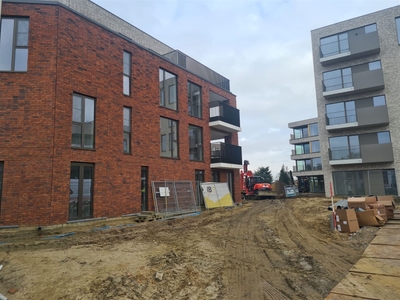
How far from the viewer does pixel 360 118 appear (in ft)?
72.1

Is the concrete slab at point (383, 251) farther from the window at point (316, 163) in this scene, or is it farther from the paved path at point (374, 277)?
the window at point (316, 163)

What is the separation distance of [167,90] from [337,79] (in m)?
16.0

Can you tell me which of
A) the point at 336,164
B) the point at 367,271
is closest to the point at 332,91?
the point at 336,164

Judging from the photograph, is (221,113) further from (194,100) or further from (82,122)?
(82,122)

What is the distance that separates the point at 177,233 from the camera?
9.38m

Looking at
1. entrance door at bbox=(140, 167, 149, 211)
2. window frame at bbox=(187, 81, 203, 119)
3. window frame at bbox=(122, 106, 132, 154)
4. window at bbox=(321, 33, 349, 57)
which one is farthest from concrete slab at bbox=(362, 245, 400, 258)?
window at bbox=(321, 33, 349, 57)

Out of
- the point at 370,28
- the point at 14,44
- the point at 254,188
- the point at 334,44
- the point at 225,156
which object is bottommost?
the point at 254,188

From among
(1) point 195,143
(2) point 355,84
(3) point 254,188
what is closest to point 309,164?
(3) point 254,188

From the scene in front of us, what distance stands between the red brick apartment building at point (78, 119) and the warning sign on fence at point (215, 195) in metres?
1.56

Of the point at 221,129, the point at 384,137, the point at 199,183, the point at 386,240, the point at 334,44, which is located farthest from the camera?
the point at 334,44

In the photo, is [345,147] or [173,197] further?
[345,147]

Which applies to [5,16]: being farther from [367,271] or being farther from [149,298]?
[367,271]


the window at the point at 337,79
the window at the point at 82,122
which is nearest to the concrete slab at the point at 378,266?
the window at the point at 82,122

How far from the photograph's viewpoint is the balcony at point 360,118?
69.6 ft
